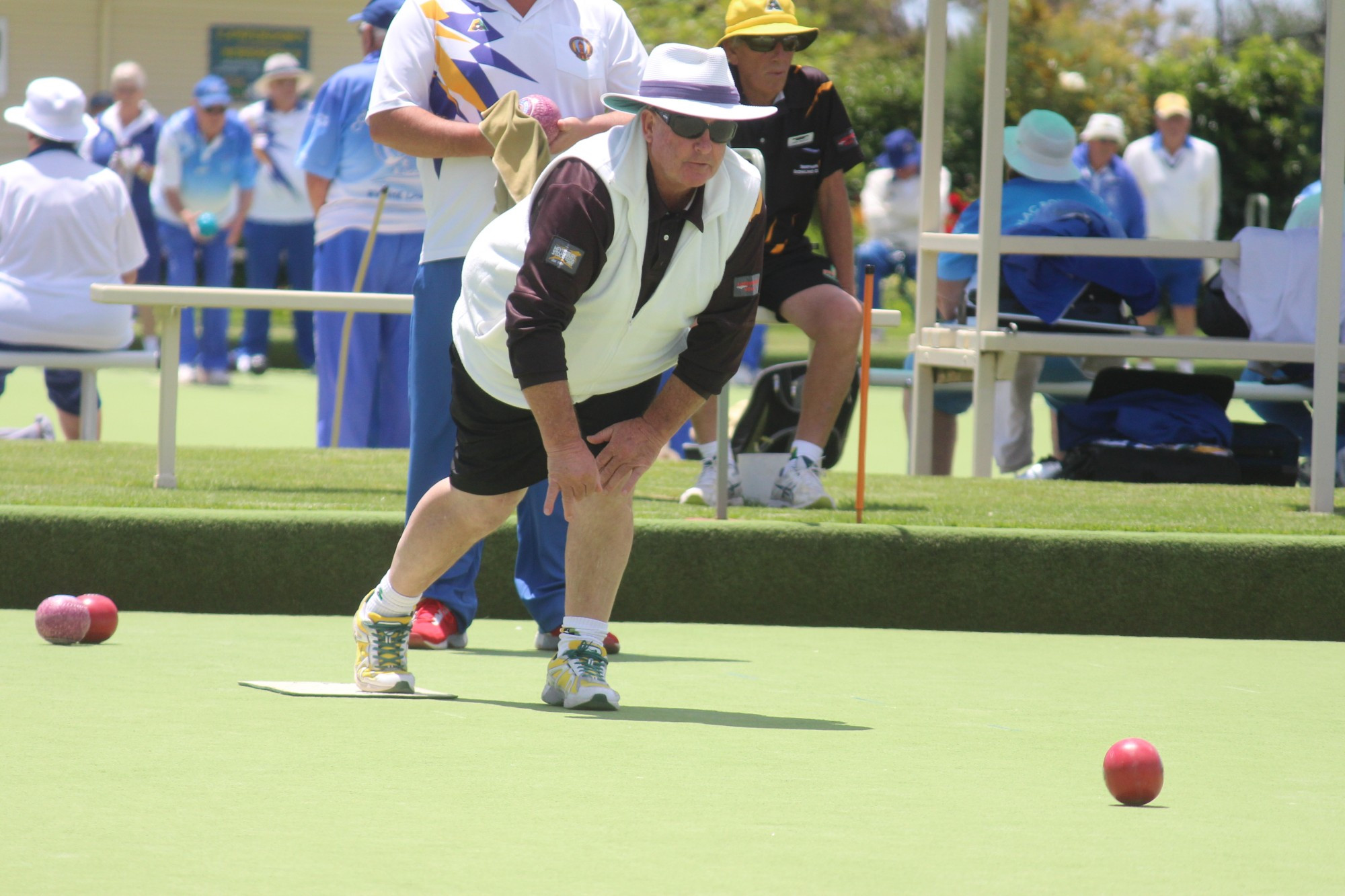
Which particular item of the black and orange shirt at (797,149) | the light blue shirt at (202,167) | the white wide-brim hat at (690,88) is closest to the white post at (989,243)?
the black and orange shirt at (797,149)

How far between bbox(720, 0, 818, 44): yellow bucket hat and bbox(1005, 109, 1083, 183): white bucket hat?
3.16 meters

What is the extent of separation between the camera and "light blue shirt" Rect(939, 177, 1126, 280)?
860 cm

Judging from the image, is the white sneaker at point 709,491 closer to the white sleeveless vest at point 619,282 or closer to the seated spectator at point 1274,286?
the white sleeveless vest at point 619,282

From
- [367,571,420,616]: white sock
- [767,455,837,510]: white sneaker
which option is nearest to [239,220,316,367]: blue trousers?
[767,455,837,510]: white sneaker

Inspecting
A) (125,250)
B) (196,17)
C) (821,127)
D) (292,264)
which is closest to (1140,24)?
(196,17)

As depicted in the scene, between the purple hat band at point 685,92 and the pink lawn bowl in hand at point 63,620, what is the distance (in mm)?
1858

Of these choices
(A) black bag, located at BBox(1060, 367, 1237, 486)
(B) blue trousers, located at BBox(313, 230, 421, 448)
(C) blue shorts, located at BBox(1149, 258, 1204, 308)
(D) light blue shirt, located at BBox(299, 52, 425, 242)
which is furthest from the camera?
(C) blue shorts, located at BBox(1149, 258, 1204, 308)

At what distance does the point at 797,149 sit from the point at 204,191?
28.7 feet

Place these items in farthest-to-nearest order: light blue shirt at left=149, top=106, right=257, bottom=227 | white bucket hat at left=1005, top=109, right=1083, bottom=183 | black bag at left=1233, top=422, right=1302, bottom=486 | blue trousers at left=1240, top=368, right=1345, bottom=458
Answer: light blue shirt at left=149, top=106, right=257, bottom=227 → white bucket hat at left=1005, top=109, right=1083, bottom=183 → blue trousers at left=1240, top=368, right=1345, bottom=458 → black bag at left=1233, top=422, right=1302, bottom=486

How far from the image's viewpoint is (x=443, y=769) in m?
3.12

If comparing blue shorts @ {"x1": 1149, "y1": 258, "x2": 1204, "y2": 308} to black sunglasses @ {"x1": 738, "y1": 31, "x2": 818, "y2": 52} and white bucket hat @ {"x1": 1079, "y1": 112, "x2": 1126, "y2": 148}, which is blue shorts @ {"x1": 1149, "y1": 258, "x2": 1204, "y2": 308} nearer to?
white bucket hat @ {"x1": 1079, "y1": 112, "x2": 1126, "y2": 148}

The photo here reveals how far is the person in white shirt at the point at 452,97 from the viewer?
461 cm

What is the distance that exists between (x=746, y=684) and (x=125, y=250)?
638 cm

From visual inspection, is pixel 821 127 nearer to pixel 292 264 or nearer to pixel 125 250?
pixel 125 250
